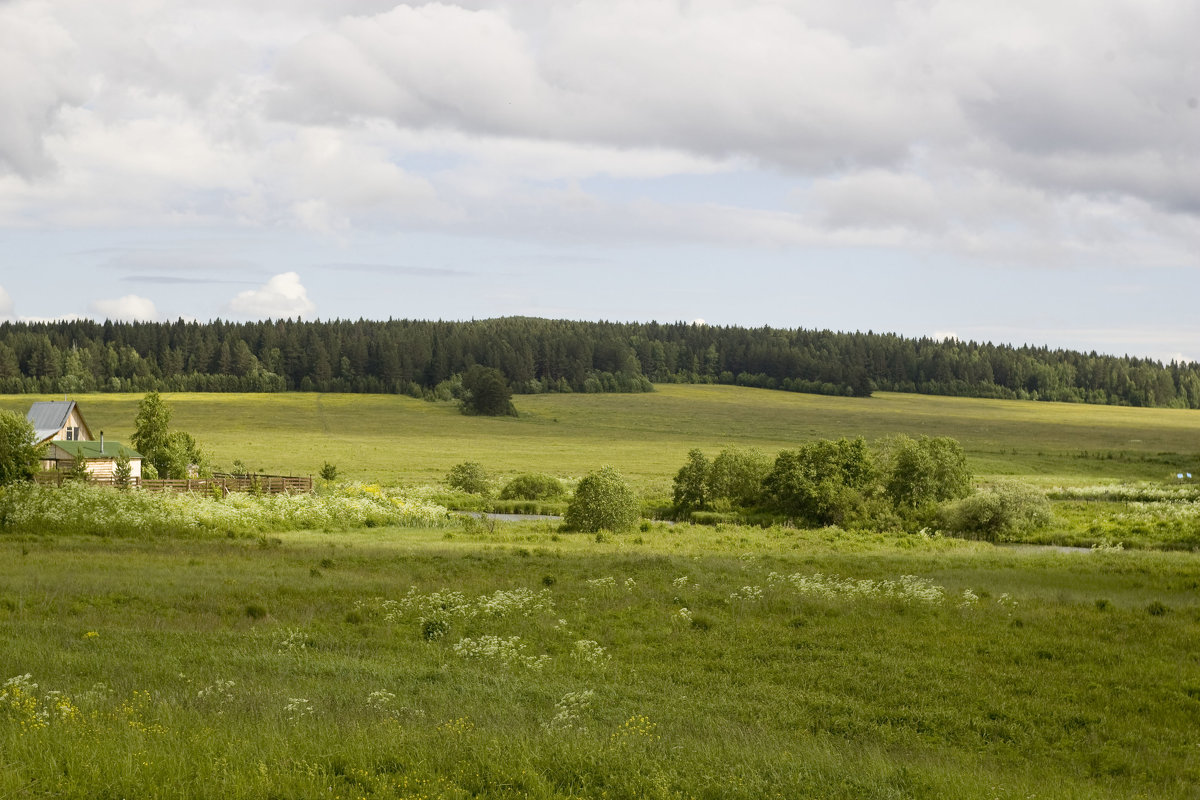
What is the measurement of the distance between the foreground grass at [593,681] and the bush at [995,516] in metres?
15.0

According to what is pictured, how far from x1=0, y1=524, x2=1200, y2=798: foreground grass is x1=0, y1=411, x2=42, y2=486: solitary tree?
16.0 metres

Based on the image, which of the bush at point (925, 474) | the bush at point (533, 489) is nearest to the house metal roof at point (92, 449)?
the bush at point (533, 489)

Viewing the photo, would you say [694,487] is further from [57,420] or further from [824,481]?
[57,420]

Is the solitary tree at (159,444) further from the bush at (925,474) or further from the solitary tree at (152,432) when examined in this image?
the bush at (925,474)

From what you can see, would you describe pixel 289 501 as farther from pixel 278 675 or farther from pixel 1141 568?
pixel 1141 568

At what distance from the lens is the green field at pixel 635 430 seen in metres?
81.2

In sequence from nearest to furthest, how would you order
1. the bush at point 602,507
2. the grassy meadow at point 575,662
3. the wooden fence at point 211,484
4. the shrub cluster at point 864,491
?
the grassy meadow at point 575,662 → the bush at point 602,507 → the wooden fence at point 211,484 → the shrub cluster at point 864,491

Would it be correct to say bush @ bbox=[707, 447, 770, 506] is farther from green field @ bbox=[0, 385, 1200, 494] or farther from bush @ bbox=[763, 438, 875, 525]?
green field @ bbox=[0, 385, 1200, 494]

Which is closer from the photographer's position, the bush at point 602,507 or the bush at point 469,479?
the bush at point 602,507

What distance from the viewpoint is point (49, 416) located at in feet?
202

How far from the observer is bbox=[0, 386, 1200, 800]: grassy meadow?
9383mm

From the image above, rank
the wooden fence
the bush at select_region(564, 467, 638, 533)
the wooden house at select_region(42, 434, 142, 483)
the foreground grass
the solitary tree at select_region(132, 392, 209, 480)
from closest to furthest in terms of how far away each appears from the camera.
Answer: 1. the foreground grass
2. the bush at select_region(564, 467, 638, 533)
3. the wooden fence
4. the wooden house at select_region(42, 434, 142, 483)
5. the solitary tree at select_region(132, 392, 209, 480)

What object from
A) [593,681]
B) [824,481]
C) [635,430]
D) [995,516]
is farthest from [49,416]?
[635,430]

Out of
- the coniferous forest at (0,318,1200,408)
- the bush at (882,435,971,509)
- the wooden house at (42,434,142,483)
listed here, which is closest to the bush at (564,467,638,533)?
Answer: the bush at (882,435,971,509)
